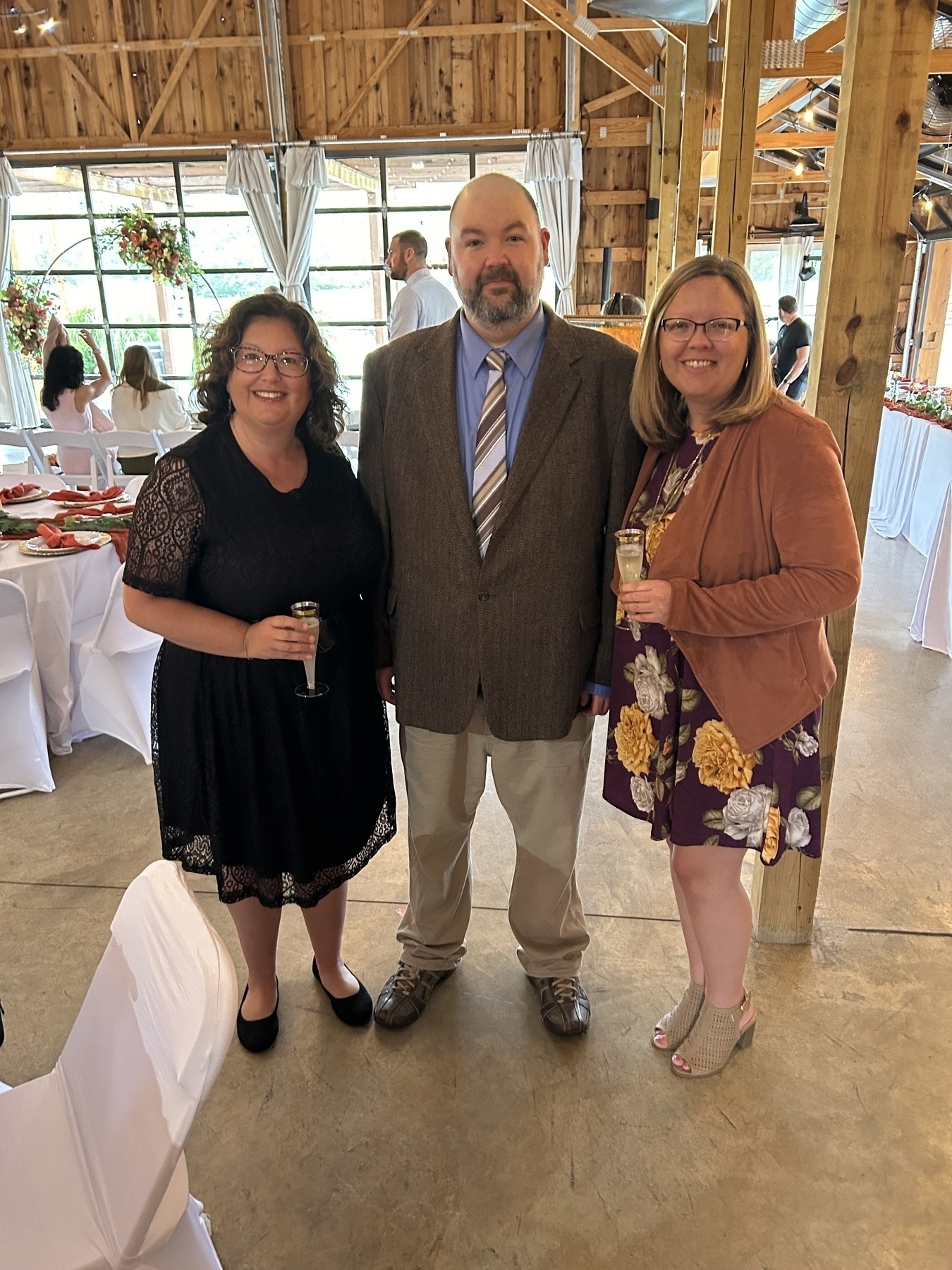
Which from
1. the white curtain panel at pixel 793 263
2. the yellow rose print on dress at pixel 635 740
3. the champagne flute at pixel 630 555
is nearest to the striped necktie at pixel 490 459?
the champagne flute at pixel 630 555

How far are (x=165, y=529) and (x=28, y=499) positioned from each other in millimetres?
3405

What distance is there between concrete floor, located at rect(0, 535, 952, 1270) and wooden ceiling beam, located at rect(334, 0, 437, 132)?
879 cm

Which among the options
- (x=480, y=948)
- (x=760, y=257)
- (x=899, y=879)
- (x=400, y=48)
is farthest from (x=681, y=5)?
(x=760, y=257)

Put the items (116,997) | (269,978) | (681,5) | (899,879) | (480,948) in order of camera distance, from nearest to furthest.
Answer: (116,997), (269,978), (480,948), (899,879), (681,5)

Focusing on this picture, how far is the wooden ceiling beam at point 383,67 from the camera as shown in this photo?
8.80 m

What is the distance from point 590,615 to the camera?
1.95 m

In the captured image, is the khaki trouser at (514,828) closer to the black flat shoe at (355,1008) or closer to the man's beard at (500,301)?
the black flat shoe at (355,1008)

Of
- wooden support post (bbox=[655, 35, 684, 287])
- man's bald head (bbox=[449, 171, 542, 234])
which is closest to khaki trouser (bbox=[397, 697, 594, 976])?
man's bald head (bbox=[449, 171, 542, 234])

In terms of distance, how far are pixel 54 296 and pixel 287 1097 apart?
10.7 m

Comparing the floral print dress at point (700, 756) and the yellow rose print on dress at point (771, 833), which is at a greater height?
the floral print dress at point (700, 756)

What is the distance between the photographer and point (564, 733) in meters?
2.00

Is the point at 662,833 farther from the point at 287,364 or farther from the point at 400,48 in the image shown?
the point at 400,48

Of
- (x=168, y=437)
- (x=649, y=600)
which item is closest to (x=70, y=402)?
(x=168, y=437)

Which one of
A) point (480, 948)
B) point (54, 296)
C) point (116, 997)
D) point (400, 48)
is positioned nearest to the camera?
point (116, 997)
